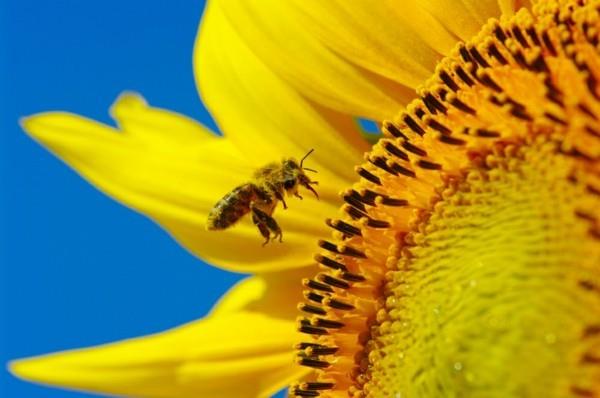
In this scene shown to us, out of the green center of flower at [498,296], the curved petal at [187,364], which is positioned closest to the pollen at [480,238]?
the green center of flower at [498,296]

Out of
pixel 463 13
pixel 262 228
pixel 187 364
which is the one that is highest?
pixel 463 13

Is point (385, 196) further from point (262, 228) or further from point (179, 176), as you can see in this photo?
point (179, 176)

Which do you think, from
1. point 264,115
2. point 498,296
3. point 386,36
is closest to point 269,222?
point 264,115

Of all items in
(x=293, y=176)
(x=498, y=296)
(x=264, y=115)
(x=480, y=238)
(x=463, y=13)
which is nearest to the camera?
(x=498, y=296)

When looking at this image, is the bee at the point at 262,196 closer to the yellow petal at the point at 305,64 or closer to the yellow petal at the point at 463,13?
the yellow petal at the point at 305,64

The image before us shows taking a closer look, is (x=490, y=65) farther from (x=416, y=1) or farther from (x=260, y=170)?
(x=260, y=170)

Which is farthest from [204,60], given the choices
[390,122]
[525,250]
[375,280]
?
[525,250]
